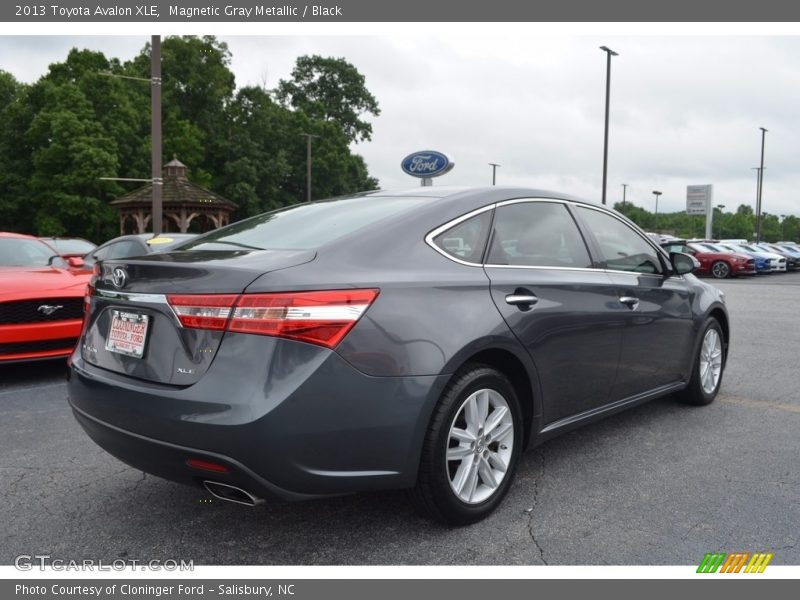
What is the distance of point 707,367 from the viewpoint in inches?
218

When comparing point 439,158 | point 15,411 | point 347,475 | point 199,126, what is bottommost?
point 15,411

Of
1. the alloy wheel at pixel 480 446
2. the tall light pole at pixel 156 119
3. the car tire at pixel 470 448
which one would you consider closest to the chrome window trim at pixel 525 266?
the car tire at pixel 470 448

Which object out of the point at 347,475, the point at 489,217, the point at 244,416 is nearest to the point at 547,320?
the point at 489,217

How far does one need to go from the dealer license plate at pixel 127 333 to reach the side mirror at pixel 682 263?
11.8ft

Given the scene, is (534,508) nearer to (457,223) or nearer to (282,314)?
(457,223)

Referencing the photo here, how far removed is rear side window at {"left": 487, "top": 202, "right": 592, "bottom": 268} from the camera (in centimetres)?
362

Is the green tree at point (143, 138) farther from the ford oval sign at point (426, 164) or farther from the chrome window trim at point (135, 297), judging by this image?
the chrome window trim at point (135, 297)

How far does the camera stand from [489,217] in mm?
3625

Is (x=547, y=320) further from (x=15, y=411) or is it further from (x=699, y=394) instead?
(x=15, y=411)

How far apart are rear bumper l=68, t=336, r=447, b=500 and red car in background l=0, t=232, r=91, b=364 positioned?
12.1 feet

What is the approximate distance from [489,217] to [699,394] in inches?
108

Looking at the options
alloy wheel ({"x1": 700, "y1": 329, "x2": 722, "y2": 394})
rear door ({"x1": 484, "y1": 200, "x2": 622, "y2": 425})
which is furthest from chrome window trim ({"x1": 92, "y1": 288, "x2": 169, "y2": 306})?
alloy wheel ({"x1": 700, "y1": 329, "x2": 722, "y2": 394})

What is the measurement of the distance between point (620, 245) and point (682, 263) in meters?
0.75

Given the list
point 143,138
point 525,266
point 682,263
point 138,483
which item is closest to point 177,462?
point 138,483
